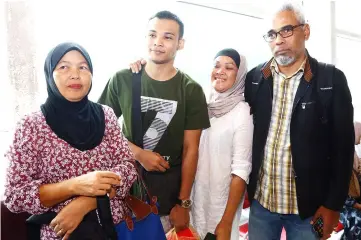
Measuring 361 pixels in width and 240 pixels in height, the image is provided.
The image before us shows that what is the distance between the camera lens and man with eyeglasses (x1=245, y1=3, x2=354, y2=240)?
1.53 m

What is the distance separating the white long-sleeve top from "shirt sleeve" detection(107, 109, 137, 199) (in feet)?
1.73

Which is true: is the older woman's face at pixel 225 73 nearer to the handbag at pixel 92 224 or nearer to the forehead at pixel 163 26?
the forehead at pixel 163 26

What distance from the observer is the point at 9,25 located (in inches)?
69.3

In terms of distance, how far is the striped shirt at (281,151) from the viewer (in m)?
1.60

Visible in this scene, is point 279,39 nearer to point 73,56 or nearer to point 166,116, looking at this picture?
point 166,116

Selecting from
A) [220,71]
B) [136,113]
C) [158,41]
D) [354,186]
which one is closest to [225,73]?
[220,71]

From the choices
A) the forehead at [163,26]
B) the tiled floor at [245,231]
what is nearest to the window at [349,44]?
the tiled floor at [245,231]

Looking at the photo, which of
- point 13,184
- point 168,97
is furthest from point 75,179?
point 168,97

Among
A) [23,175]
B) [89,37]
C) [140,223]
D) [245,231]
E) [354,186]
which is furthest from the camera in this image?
[245,231]

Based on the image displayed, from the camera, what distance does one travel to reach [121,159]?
4.17ft

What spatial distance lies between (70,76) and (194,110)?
0.63m

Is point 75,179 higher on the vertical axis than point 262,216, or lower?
higher

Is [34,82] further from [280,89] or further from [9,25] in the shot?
[280,89]

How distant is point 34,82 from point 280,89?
4.53 ft
